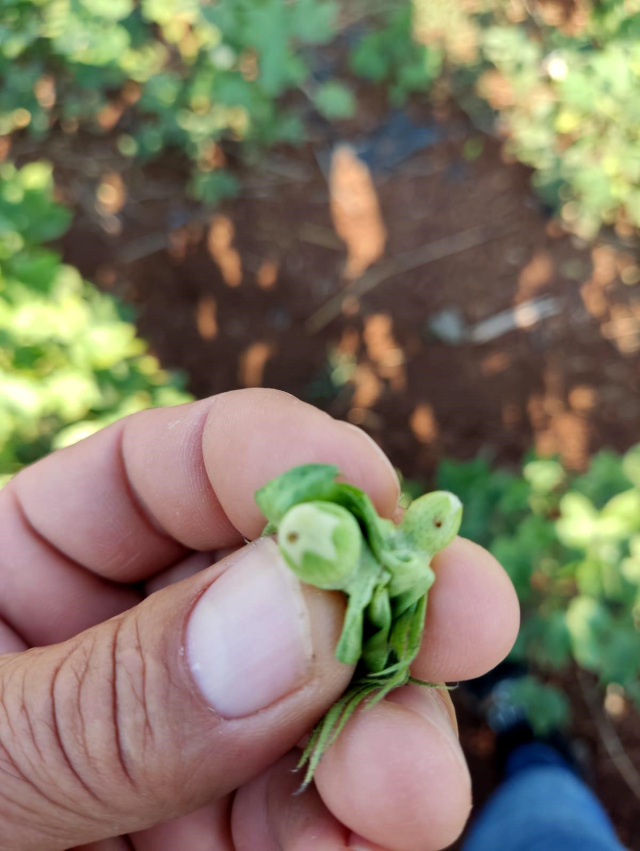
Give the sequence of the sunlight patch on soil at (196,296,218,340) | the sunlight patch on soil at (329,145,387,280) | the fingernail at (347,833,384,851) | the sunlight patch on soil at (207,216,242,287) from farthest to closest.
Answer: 1. the sunlight patch on soil at (329,145,387,280)
2. the sunlight patch on soil at (207,216,242,287)
3. the sunlight patch on soil at (196,296,218,340)
4. the fingernail at (347,833,384,851)

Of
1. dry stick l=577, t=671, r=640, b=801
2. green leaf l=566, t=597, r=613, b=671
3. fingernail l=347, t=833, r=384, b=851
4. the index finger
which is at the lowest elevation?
dry stick l=577, t=671, r=640, b=801

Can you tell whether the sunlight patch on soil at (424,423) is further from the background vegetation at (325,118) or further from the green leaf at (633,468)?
the green leaf at (633,468)

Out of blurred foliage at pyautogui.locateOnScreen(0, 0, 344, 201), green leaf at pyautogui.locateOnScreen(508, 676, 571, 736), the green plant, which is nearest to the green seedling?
green leaf at pyautogui.locateOnScreen(508, 676, 571, 736)

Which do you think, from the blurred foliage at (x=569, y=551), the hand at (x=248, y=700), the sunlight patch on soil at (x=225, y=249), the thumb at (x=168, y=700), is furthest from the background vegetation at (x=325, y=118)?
the thumb at (x=168, y=700)

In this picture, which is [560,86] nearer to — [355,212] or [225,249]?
[355,212]

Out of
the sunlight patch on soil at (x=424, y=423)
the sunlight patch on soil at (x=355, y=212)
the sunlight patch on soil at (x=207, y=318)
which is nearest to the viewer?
the sunlight patch on soil at (x=424, y=423)

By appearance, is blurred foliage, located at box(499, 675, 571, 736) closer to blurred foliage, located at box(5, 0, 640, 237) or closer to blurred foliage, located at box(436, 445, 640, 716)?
blurred foliage, located at box(436, 445, 640, 716)
